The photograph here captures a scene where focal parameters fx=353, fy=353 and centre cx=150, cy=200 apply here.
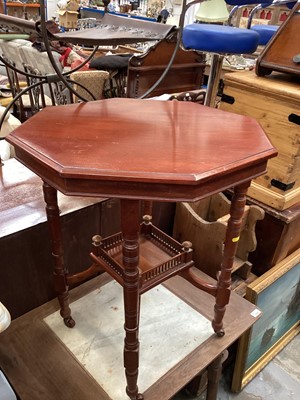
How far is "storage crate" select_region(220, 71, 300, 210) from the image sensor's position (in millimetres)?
1165

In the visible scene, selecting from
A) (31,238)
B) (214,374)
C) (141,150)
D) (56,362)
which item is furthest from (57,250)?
(214,374)

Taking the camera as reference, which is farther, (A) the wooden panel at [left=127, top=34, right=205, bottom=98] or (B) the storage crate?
(A) the wooden panel at [left=127, top=34, right=205, bottom=98]

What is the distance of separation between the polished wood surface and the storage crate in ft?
1.53

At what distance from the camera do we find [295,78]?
4.21 ft

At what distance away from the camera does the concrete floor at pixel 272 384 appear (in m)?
1.39

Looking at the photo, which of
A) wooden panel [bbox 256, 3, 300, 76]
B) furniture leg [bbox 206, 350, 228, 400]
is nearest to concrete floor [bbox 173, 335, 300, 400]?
furniture leg [bbox 206, 350, 228, 400]

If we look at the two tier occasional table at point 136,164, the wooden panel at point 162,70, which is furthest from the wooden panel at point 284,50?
the wooden panel at point 162,70

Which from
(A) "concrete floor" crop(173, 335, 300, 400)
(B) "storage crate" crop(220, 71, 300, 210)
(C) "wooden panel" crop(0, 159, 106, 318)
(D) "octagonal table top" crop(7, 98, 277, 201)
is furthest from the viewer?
(A) "concrete floor" crop(173, 335, 300, 400)

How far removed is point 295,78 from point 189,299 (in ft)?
2.87

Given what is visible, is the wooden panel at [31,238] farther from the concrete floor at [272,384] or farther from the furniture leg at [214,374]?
the concrete floor at [272,384]

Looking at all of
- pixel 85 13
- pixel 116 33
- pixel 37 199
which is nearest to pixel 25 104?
pixel 37 199

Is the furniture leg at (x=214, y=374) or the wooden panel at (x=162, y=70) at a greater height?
the wooden panel at (x=162, y=70)

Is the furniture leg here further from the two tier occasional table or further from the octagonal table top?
the octagonal table top

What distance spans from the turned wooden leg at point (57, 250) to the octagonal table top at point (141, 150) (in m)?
0.16
